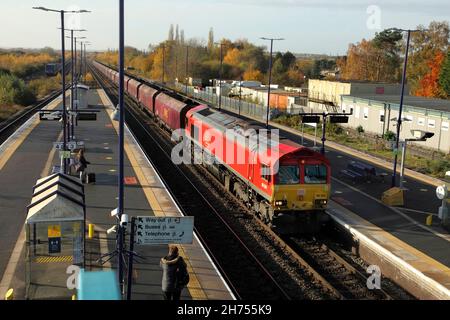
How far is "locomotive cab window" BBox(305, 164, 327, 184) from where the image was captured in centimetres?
1695

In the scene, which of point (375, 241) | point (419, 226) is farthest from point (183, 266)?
point (419, 226)

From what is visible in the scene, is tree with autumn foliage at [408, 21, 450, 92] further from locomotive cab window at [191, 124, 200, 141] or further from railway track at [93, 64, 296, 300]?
railway track at [93, 64, 296, 300]

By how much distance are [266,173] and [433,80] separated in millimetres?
50633

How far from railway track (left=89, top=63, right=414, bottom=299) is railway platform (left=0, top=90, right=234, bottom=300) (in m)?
1.08

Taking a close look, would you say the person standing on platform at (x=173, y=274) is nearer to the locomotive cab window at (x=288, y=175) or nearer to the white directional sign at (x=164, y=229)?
the white directional sign at (x=164, y=229)

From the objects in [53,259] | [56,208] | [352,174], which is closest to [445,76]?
[352,174]

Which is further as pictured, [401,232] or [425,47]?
[425,47]

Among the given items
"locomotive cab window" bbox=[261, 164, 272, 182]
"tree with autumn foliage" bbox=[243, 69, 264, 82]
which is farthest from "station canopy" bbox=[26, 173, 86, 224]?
"tree with autumn foliage" bbox=[243, 69, 264, 82]

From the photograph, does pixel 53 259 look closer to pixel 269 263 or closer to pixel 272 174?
pixel 269 263

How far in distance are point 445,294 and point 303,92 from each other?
5976cm

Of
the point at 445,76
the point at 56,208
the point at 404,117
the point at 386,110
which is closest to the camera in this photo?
the point at 56,208

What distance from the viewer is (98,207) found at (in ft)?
59.2

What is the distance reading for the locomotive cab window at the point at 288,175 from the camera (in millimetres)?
16594

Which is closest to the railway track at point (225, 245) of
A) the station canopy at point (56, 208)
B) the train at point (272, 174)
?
the train at point (272, 174)
